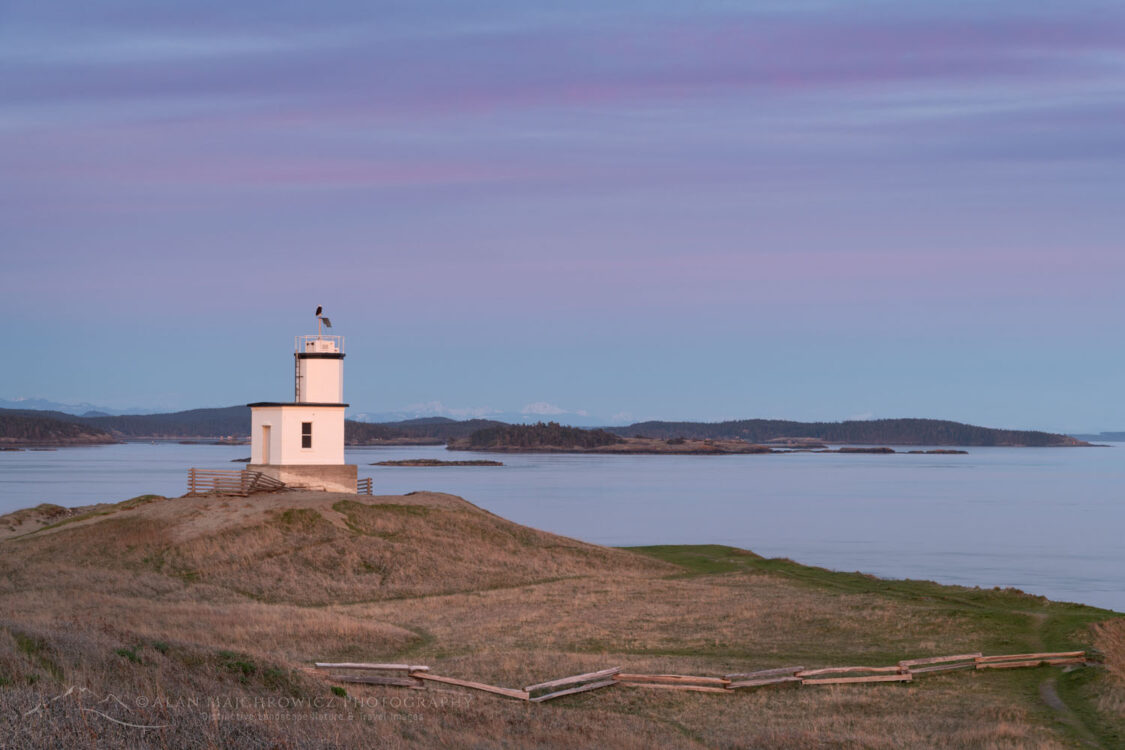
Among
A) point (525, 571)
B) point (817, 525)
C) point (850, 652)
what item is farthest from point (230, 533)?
point (817, 525)

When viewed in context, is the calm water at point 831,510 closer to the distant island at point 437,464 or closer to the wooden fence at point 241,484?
the distant island at point 437,464

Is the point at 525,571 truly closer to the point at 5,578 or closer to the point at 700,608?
the point at 700,608

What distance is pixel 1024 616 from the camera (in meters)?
27.7

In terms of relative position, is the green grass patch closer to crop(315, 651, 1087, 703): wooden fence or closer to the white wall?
the white wall

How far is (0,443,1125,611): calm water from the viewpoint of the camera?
57156 mm

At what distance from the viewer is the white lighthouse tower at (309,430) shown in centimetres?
4362

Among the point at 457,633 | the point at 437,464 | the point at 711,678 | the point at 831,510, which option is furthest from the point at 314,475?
the point at 437,464

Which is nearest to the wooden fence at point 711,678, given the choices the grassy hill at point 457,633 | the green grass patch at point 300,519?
the grassy hill at point 457,633

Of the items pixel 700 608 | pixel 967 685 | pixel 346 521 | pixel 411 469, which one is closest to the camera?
pixel 967 685

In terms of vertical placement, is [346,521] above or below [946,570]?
above

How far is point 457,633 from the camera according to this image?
26.1 m

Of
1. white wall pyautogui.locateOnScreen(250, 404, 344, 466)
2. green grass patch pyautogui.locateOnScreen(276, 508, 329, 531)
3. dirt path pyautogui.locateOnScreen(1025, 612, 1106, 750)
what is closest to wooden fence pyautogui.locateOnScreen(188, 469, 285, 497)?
white wall pyautogui.locateOnScreen(250, 404, 344, 466)

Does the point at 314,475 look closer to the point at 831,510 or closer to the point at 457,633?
the point at 457,633

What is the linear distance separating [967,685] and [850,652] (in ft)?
13.7
